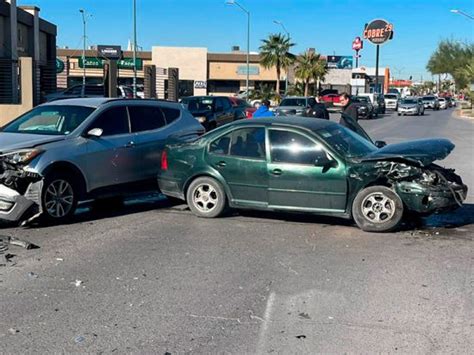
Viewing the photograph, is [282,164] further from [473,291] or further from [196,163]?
[473,291]

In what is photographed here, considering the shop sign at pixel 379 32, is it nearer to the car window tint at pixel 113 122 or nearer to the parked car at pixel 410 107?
the parked car at pixel 410 107

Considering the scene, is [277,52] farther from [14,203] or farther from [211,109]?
[14,203]

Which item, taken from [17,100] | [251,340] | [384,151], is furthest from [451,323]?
[17,100]

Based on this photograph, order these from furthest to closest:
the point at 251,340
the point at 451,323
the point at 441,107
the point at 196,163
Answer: the point at 441,107 < the point at 196,163 < the point at 451,323 < the point at 251,340

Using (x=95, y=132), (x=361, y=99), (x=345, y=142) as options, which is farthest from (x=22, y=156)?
(x=361, y=99)

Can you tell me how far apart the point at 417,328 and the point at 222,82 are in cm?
7280

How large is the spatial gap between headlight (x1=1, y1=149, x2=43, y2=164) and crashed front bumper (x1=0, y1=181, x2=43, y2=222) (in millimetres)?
354

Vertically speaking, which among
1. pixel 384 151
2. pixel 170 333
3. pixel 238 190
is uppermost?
pixel 384 151

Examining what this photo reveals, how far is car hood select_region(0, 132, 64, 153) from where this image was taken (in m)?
8.30

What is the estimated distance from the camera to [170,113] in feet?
35.6

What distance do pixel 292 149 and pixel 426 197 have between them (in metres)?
1.89

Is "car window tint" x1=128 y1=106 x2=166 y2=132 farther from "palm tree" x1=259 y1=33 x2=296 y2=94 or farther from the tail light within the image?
"palm tree" x1=259 y1=33 x2=296 y2=94

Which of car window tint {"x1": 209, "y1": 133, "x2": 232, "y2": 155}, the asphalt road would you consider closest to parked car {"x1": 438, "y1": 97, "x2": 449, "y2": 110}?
the asphalt road

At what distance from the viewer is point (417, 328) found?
477cm
